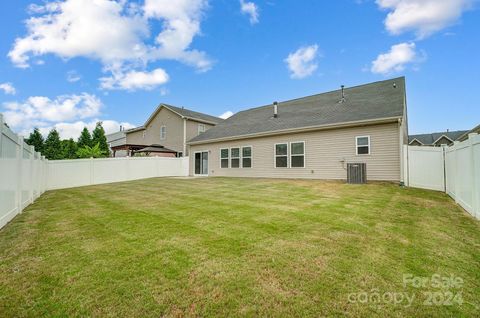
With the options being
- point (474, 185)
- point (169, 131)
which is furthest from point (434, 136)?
point (474, 185)

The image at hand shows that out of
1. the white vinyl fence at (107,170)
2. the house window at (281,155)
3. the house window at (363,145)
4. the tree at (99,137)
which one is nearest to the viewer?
the house window at (363,145)

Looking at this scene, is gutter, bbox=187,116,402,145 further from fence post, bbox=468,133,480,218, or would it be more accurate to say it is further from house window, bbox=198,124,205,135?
fence post, bbox=468,133,480,218

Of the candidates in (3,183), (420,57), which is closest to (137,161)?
(3,183)

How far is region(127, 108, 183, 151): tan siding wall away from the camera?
2144cm

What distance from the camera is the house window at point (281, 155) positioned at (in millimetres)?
13727

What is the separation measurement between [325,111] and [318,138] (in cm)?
225

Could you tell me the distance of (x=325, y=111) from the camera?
45.3ft

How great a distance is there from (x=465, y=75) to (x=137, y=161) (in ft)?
71.1

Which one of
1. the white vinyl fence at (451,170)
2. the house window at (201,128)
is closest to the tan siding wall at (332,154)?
the white vinyl fence at (451,170)

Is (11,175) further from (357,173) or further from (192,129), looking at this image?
(192,129)

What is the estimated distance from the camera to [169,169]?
19.1 m

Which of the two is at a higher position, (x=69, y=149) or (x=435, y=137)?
(x=435, y=137)

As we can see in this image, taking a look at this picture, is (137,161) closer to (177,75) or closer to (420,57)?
(177,75)

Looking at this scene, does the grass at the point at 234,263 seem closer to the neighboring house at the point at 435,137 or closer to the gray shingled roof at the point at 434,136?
the neighboring house at the point at 435,137
